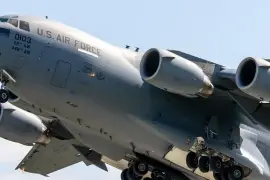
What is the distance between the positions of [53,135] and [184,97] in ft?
12.4

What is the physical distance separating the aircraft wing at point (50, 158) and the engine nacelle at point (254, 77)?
483cm

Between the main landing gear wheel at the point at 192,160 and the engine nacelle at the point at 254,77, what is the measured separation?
2256mm

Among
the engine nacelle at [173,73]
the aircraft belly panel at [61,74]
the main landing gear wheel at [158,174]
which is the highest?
the engine nacelle at [173,73]

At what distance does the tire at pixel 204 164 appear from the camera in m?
16.9

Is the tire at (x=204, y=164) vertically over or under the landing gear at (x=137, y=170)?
over

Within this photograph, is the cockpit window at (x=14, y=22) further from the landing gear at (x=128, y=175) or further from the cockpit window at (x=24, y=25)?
the landing gear at (x=128, y=175)

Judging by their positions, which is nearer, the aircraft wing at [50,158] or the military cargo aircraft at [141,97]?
the military cargo aircraft at [141,97]

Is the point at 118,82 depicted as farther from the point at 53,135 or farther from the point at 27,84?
the point at 53,135

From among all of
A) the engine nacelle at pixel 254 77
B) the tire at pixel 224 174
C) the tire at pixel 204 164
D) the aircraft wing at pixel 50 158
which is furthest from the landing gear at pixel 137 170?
the engine nacelle at pixel 254 77

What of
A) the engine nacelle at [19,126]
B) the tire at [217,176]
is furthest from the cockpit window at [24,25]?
the tire at [217,176]

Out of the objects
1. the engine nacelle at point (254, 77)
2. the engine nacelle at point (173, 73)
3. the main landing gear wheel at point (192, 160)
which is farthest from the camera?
the main landing gear wheel at point (192, 160)

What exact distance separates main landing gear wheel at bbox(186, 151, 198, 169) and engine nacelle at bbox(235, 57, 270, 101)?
2.26m

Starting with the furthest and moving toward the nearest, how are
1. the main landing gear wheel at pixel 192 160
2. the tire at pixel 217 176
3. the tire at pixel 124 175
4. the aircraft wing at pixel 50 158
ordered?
the aircraft wing at pixel 50 158, the tire at pixel 124 175, the main landing gear wheel at pixel 192 160, the tire at pixel 217 176

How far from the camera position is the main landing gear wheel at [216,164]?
1670cm
